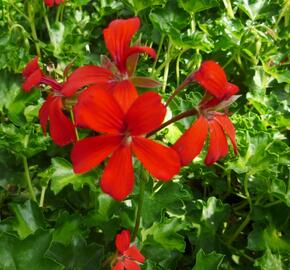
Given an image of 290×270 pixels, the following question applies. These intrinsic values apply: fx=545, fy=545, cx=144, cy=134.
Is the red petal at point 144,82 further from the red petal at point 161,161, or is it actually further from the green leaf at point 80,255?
the green leaf at point 80,255

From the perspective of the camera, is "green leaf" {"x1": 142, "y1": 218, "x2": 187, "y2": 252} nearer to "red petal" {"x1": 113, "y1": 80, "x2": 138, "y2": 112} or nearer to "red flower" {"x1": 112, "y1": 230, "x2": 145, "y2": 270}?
"red flower" {"x1": 112, "y1": 230, "x2": 145, "y2": 270}

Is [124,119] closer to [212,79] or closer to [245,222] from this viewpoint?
[212,79]

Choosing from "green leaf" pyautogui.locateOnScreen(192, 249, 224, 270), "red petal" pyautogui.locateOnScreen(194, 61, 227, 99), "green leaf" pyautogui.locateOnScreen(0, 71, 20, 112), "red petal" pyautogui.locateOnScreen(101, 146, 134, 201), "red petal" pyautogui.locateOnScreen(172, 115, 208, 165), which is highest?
"red petal" pyautogui.locateOnScreen(194, 61, 227, 99)

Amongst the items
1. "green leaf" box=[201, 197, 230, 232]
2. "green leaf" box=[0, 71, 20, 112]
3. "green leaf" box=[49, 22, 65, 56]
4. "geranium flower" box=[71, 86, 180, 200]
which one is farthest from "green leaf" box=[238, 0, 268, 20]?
"geranium flower" box=[71, 86, 180, 200]

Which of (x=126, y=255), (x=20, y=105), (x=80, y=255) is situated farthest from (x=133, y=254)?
(x=20, y=105)

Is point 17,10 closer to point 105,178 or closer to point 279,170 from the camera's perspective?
point 279,170

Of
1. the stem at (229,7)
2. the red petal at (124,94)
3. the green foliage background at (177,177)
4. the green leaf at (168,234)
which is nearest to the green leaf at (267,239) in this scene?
the green foliage background at (177,177)

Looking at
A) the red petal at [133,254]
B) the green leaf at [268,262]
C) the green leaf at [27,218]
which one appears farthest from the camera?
the green leaf at [268,262]
